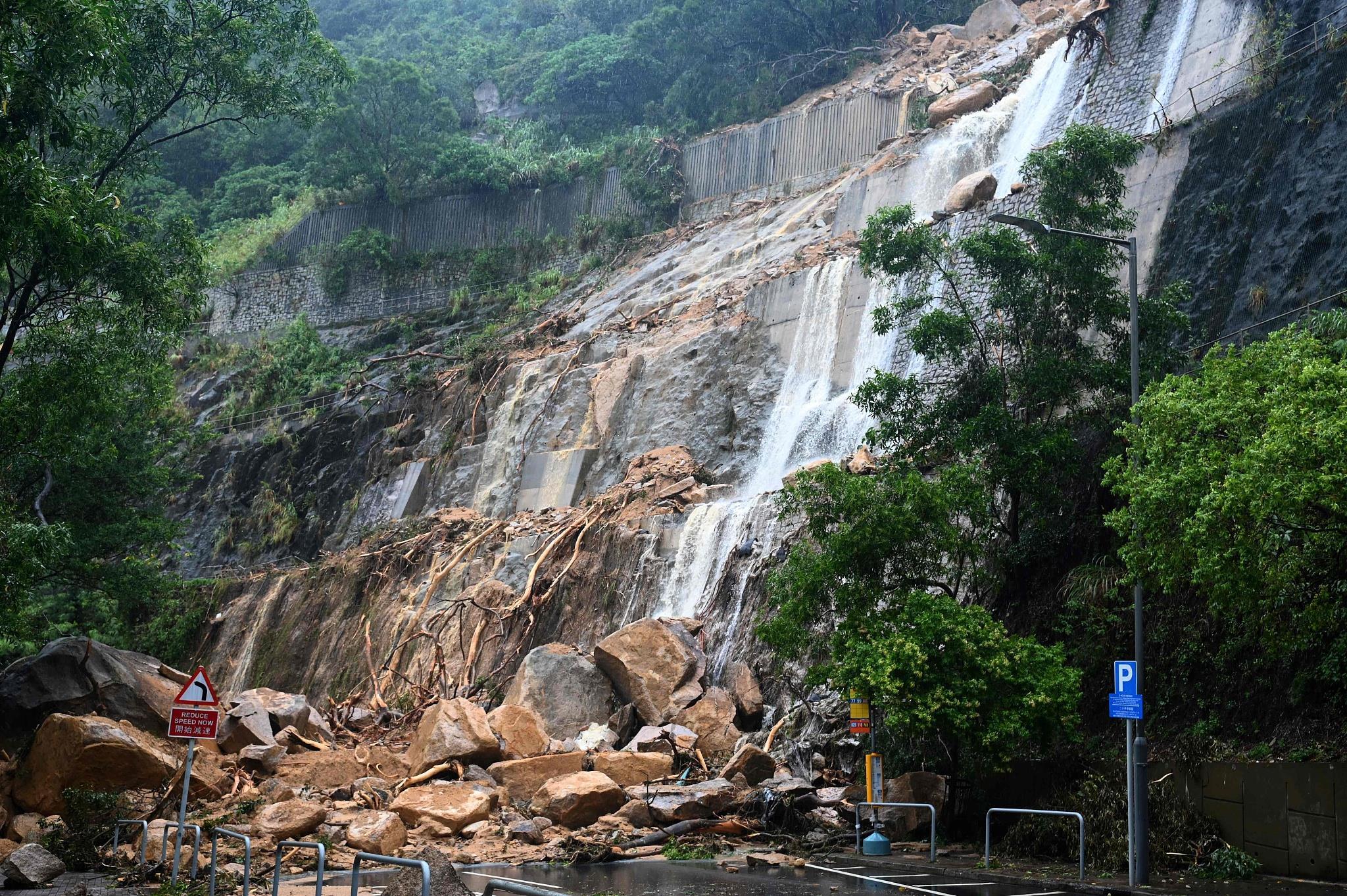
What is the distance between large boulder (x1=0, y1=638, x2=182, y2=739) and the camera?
1789cm

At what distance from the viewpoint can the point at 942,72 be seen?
134 feet

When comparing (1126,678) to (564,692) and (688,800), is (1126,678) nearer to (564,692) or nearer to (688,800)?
(688,800)

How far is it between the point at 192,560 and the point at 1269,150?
3760 centimetres

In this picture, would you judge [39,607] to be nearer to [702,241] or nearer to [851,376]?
[851,376]

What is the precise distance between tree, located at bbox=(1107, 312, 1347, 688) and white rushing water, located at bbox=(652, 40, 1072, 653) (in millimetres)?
10386

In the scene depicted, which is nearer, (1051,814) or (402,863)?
(402,863)

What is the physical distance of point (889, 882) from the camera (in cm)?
1258

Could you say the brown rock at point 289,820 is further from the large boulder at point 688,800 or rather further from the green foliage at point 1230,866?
the green foliage at point 1230,866

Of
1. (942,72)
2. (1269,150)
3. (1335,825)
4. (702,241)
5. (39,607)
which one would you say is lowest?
(1335,825)

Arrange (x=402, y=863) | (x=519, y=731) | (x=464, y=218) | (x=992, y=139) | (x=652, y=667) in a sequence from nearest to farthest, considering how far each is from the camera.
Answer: (x=402, y=863) → (x=519, y=731) → (x=652, y=667) → (x=992, y=139) → (x=464, y=218)

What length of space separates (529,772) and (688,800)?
2647mm

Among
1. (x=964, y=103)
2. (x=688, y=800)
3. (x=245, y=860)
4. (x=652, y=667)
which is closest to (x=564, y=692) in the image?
(x=652, y=667)

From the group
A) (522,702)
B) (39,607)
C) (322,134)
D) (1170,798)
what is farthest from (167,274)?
(322,134)

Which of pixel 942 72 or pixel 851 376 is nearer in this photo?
pixel 851 376
